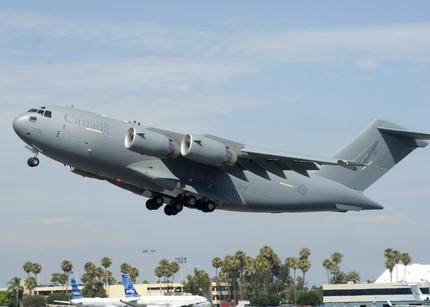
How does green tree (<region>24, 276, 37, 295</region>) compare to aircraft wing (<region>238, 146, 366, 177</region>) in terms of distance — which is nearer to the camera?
aircraft wing (<region>238, 146, 366, 177</region>)

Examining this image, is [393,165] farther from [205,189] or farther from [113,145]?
[113,145]

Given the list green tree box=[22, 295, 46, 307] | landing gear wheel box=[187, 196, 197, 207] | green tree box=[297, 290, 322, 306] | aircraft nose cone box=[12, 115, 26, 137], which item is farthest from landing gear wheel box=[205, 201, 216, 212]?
green tree box=[22, 295, 46, 307]

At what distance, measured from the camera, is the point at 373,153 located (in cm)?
3550

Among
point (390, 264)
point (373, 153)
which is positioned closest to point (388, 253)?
point (390, 264)

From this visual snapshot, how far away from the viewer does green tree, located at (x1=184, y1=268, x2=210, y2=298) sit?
329ft

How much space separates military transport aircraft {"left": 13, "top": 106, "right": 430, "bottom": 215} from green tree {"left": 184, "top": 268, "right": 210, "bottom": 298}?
66579mm

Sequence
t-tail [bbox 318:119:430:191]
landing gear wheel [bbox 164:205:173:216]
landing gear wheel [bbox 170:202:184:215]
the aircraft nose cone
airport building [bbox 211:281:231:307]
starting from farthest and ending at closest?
airport building [bbox 211:281:231:307], t-tail [bbox 318:119:430:191], landing gear wheel [bbox 164:205:173:216], landing gear wheel [bbox 170:202:184:215], the aircraft nose cone

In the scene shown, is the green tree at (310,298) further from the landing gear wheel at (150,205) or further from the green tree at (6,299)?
the landing gear wheel at (150,205)

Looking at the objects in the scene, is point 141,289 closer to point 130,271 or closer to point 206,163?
point 130,271

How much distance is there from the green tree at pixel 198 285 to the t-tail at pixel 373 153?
66.4m

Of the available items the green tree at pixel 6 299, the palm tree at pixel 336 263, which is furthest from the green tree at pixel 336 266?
the green tree at pixel 6 299

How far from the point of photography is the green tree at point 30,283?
106688mm

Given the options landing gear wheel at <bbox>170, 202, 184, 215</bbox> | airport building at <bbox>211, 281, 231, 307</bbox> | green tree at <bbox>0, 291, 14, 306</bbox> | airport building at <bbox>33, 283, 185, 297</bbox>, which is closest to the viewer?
landing gear wheel at <bbox>170, 202, 184, 215</bbox>

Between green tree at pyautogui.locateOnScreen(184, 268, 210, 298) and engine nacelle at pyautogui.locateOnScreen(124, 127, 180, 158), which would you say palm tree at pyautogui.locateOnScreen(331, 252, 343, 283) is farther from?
engine nacelle at pyautogui.locateOnScreen(124, 127, 180, 158)
